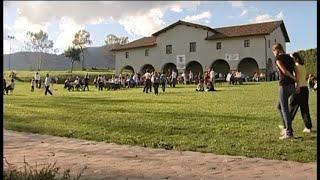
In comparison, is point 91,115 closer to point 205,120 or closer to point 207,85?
point 205,120

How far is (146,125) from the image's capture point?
11.1 meters

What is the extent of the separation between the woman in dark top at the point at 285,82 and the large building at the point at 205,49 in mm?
42635

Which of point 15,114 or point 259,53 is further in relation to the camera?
point 259,53

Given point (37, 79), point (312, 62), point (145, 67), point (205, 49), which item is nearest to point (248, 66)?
point (205, 49)

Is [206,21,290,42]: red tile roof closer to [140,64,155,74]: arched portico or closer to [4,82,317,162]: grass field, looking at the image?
[140,64,155,74]: arched portico

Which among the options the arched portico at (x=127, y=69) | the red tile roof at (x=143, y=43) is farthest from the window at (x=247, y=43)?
the arched portico at (x=127, y=69)

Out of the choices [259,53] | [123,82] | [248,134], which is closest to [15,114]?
[248,134]

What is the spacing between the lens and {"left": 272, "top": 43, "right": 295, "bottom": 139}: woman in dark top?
856 cm

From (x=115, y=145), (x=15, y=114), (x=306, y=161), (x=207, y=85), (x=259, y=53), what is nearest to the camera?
(x=306, y=161)

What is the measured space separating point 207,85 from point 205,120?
17.2 meters

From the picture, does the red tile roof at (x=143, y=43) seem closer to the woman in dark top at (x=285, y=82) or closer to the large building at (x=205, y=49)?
the large building at (x=205, y=49)

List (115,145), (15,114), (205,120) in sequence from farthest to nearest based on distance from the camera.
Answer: (15,114) → (205,120) → (115,145)

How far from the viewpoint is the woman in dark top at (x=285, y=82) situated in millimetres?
8563

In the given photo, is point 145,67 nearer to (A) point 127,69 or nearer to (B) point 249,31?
(A) point 127,69
